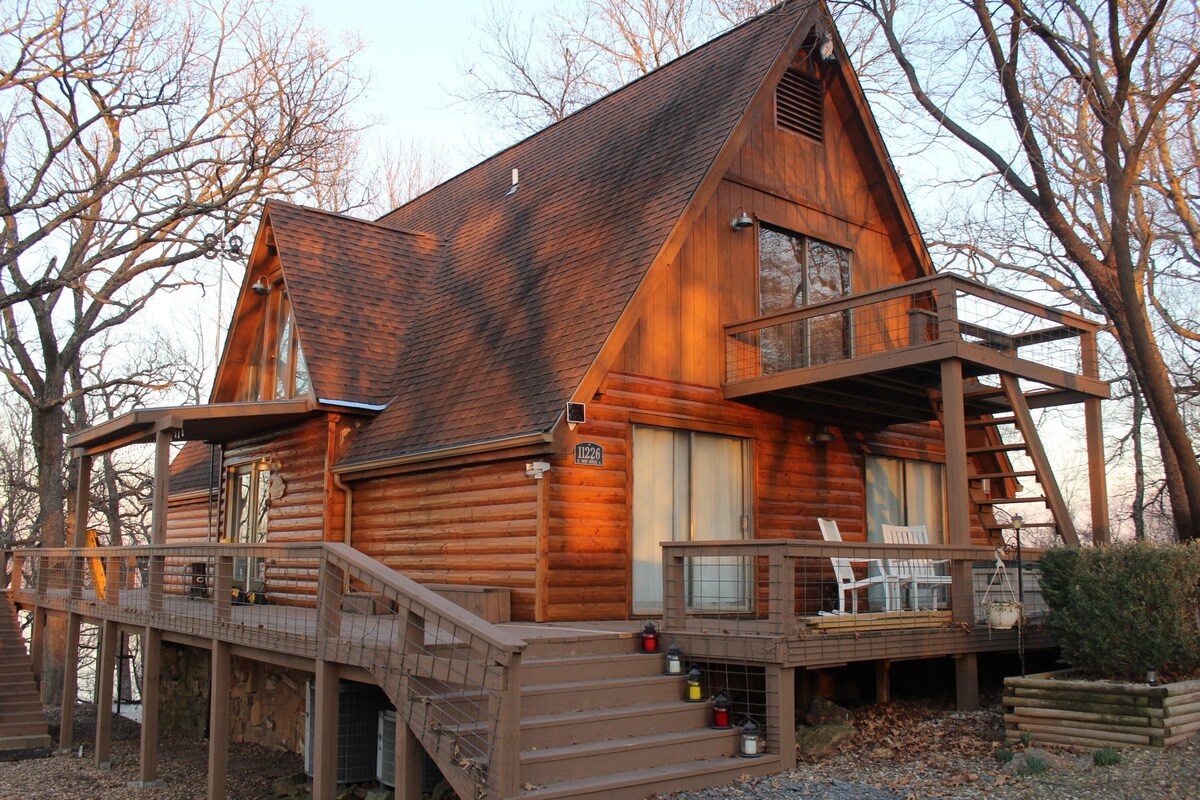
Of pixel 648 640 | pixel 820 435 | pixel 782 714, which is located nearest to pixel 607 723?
pixel 648 640

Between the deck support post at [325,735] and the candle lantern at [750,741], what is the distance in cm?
315

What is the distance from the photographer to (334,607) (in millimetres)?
8375

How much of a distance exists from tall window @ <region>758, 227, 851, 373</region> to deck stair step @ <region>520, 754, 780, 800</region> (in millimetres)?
6061

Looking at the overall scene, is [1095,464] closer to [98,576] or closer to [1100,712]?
[1100,712]

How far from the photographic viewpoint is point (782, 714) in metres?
8.12

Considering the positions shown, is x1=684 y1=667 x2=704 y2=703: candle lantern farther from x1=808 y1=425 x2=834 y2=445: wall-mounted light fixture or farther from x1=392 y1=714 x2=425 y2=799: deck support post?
x1=808 y1=425 x2=834 y2=445: wall-mounted light fixture

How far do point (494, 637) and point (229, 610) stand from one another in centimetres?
506

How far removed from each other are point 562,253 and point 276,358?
5.07 metres

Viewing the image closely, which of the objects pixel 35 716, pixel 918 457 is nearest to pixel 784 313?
pixel 918 457

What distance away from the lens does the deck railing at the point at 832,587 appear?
8.45m

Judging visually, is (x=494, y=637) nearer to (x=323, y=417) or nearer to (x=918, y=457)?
(x=323, y=417)

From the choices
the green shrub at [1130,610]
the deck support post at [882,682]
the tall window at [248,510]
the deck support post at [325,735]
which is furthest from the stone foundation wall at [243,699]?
the green shrub at [1130,610]

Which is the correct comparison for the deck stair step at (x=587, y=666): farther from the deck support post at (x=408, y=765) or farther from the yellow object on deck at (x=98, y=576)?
the yellow object on deck at (x=98, y=576)

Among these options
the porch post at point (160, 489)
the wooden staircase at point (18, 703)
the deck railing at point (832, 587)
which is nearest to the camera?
the deck railing at point (832, 587)
